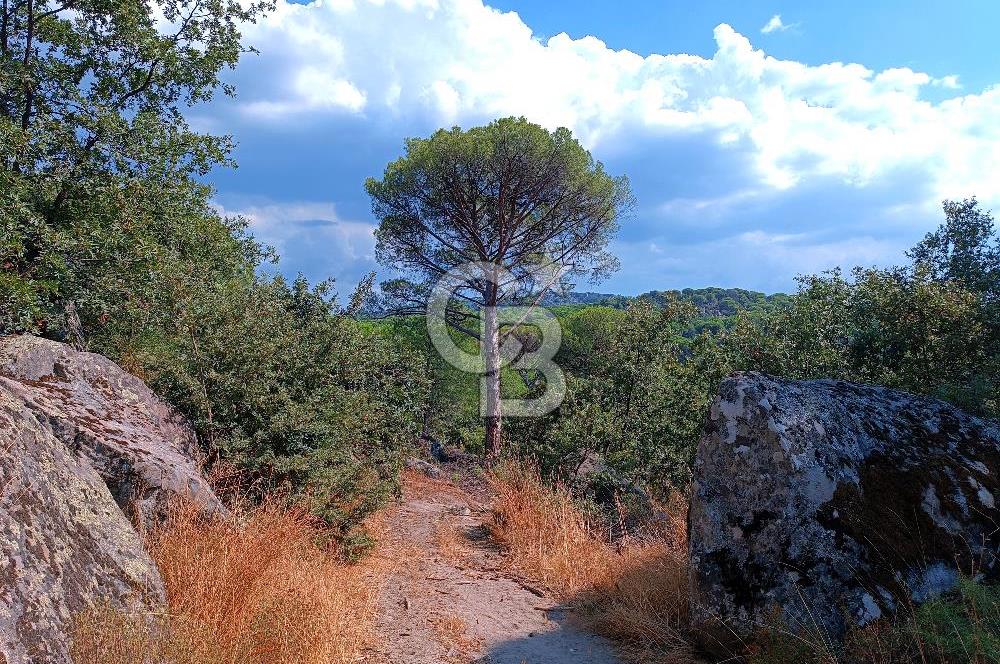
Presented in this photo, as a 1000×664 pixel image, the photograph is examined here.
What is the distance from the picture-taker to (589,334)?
29422mm

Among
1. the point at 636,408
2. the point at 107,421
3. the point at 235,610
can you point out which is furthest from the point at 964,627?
the point at 636,408

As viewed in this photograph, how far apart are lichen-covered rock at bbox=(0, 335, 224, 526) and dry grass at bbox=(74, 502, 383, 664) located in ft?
0.90

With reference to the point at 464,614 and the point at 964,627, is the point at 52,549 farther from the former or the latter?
the point at 964,627

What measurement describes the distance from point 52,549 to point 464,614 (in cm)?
385

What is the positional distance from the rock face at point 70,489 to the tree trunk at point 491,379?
15340mm

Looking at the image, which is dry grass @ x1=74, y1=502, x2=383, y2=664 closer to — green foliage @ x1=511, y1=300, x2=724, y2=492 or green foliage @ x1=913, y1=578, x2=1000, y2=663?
green foliage @ x1=913, y1=578, x2=1000, y2=663

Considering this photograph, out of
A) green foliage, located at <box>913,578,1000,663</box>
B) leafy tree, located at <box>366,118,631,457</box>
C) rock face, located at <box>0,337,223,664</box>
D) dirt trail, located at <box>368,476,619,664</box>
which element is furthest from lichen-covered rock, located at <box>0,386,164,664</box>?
leafy tree, located at <box>366,118,631,457</box>

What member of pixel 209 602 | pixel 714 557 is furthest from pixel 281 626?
pixel 714 557

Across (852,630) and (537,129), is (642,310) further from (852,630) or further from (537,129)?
(537,129)

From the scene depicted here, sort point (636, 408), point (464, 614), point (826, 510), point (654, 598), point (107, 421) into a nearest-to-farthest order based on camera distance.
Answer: point (826, 510), point (107, 421), point (654, 598), point (464, 614), point (636, 408)

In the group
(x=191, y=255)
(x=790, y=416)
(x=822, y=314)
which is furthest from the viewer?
(x=191, y=255)

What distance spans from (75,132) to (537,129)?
1369cm

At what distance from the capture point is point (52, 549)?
3162mm

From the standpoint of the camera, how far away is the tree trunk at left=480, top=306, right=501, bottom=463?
21156mm
